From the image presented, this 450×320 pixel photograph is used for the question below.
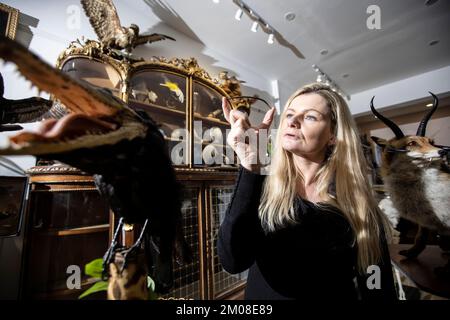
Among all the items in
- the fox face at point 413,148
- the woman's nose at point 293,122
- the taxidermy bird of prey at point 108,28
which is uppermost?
the taxidermy bird of prey at point 108,28

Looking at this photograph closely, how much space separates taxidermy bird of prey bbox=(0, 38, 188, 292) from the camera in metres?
0.25

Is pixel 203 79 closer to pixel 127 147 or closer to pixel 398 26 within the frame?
pixel 127 147

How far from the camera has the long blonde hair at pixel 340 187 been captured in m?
0.69

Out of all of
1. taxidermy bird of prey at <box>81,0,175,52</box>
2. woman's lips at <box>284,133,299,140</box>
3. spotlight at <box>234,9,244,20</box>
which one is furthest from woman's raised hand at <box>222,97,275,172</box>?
spotlight at <box>234,9,244,20</box>

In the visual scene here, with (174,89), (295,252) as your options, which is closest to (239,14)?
(174,89)

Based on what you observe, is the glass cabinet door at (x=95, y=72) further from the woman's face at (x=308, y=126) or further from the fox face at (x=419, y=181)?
the fox face at (x=419, y=181)

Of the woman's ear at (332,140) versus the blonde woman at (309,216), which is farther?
the woman's ear at (332,140)

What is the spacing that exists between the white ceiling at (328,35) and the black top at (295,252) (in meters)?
1.80

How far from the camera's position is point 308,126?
0.75m

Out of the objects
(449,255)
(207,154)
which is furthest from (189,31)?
(449,255)

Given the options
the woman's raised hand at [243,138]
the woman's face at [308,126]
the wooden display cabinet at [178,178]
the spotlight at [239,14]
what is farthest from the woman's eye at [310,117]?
the spotlight at [239,14]

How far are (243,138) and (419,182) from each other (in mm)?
1043

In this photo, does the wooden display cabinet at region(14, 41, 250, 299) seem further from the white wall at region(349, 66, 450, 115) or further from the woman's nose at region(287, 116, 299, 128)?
the white wall at region(349, 66, 450, 115)

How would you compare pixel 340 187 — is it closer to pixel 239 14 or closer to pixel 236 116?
pixel 236 116
